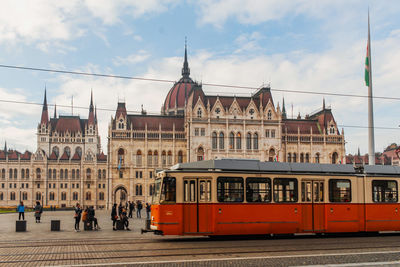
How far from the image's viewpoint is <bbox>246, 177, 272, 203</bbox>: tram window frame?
19.6 meters

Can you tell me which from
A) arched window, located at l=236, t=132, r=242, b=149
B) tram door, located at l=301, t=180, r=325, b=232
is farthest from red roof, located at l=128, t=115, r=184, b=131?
tram door, located at l=301, t=180, r=325, b=232

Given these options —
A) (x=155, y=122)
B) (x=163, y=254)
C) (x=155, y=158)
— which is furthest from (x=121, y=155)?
(x=163, y=254)

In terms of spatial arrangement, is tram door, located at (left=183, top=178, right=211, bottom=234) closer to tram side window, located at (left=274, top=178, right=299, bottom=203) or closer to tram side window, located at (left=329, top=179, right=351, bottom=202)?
tram side window, located at (left=274, top=178, right=299, bottom=203)

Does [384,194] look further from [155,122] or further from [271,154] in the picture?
[155,122]

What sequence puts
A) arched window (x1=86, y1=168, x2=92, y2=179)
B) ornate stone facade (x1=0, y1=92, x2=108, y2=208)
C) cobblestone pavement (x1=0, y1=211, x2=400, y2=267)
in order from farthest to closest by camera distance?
arched window (x1=86, y1=168, x2=92, y2=179)
ornate stone facade (x1=0, y1=92, x2=108, y2=208)
cobblestone pavement (x1=0, y1=211, x2=400, y2=267)

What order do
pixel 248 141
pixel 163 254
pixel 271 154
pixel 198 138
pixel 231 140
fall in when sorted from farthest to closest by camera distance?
pixel 271 154, pixel 248 141, pixel 231 140, pixel 198 138, pixel 163 254

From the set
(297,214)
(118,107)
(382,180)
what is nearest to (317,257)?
(297,214)

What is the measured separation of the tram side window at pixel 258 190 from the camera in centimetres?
1966

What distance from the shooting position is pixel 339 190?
21234 mm

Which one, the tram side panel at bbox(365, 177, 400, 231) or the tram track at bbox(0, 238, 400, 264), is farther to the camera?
the tram side panel at bbox(365, 177, 400, 231)

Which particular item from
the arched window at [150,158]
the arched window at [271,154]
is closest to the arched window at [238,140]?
the arched window at [271,154]

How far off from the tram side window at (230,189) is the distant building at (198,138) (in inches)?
2243

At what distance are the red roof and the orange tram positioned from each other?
61.3 meters

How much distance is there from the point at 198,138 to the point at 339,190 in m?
57.2
